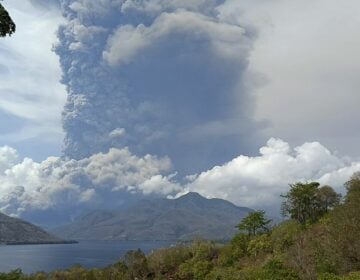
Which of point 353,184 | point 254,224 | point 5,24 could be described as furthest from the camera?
point 254,224

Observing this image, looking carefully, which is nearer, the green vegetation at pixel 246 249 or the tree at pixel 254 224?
the green vegetation at pixel 246 249

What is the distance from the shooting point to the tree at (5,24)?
2248 centimetres

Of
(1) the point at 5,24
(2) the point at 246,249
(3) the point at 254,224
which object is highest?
(1) the point at 5,24

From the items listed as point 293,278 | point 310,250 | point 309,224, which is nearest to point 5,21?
point 293,278

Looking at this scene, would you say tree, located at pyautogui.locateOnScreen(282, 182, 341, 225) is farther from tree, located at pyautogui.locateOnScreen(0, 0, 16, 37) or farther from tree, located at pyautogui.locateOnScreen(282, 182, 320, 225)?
tree, located at pyautogui.locateOnScreen(0, 0, 16, 37)

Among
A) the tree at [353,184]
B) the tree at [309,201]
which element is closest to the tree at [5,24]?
the tree at [353,184]

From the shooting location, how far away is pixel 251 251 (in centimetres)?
Result: 12325

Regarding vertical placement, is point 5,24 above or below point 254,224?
above

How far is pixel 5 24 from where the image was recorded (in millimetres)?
22812

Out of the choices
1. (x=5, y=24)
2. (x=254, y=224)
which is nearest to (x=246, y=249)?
(x=254, y=224)

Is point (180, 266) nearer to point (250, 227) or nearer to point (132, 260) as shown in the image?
point (132, 260)

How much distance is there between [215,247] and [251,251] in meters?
21.1

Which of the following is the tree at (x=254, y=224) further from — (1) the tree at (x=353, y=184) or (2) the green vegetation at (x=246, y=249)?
(1) the tree at (x=353, y=184)

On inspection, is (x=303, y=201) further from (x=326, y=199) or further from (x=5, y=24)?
(x=5, y=24)
